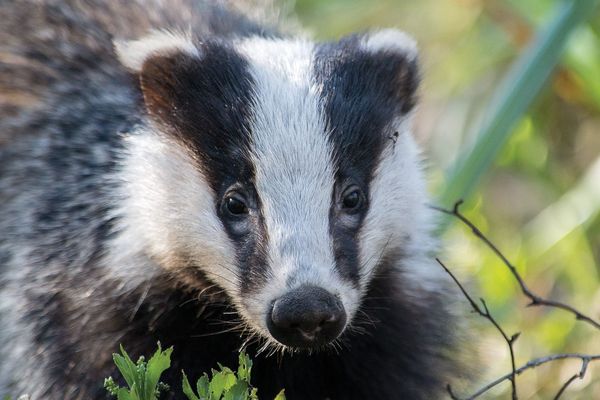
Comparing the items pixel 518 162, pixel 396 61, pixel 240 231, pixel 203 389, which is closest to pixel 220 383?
pixel 203 389

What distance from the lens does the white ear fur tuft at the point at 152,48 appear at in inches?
125

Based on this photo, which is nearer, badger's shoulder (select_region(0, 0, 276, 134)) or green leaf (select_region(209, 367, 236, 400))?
green leaf (select_region(209, 367, 236, 400))

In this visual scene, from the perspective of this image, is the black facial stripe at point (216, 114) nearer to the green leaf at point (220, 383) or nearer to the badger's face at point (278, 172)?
the badger's face at point (278, 172)

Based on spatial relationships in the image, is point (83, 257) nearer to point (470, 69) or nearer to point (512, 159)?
point (512, 159)

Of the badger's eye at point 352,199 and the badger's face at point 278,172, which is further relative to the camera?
the badger's eye at point 352,199

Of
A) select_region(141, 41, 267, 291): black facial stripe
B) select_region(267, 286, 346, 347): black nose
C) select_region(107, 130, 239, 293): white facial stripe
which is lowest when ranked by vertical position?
select_region(267, 286, 346, 347): black nose

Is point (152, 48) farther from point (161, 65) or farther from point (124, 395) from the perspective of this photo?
point (124, 395)

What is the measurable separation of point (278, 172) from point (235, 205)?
5.5 inches

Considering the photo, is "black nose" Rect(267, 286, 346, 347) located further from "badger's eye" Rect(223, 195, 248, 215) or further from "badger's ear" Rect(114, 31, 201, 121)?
"badger's ear" Rect(114, 31, 201, 121)

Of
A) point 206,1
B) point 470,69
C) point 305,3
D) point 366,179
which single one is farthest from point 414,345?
point 305,3

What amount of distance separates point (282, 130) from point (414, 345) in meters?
0.74

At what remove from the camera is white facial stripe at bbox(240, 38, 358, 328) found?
2.73 metres

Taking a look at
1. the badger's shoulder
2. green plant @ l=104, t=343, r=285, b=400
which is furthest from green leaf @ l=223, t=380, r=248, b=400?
the badger's shoulder

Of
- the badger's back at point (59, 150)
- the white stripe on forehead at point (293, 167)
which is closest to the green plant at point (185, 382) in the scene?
the white stripe on forehead at point (293, 167)
